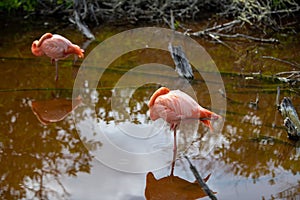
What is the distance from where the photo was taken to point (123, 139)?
3436mm

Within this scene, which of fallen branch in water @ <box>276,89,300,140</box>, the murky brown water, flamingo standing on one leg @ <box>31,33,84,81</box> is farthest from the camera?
flamingo standing on one leg @ <box>31,33,84,81</box>

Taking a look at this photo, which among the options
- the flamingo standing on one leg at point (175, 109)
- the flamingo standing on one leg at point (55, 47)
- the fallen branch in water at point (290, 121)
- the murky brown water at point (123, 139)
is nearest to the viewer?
the murky brown water at point (123, 139)

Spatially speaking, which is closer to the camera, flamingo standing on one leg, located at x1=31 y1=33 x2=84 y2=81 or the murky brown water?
the murky brown water

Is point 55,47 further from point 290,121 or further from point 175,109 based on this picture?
point 290,121

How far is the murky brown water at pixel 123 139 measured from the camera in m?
2.82

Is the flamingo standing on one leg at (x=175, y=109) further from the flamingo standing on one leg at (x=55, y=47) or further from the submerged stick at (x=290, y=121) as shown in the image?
the flamingo standing on one leg at (x=55, y=47)

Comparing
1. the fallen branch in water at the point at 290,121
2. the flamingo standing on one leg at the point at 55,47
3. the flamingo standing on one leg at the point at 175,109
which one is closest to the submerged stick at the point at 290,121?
the fallen branch in water at the point at 290,121

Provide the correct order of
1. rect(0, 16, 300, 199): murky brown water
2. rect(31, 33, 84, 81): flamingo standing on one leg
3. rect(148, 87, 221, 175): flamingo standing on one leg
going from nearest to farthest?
rect(0, 16, 300, 199): murky brown water → rect(148, 87, 221, 175): flamingo standing on one leg → rect(31, 33, 84, 81): flamingo standing on one leg

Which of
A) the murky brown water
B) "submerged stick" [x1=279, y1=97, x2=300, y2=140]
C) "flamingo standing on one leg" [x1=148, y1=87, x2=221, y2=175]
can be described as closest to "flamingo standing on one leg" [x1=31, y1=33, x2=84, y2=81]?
the murky brown water

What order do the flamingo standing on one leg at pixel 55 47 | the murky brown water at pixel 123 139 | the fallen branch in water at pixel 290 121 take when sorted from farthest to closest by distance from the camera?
the flamingo standing on one leg at pixel 55 47 < the fallen branch in water at pixel 290 121 < the murky brown water at pixel 123 139

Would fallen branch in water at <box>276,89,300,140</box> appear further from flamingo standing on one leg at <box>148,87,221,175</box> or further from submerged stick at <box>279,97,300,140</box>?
flamingo standing on one leg at <box>148,87,221,175</box>

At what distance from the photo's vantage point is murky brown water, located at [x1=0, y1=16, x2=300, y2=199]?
111 inches

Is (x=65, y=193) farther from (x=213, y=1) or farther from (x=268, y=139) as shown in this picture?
(x=213, y=1)

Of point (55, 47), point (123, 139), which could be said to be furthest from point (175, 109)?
point (55, 47)
